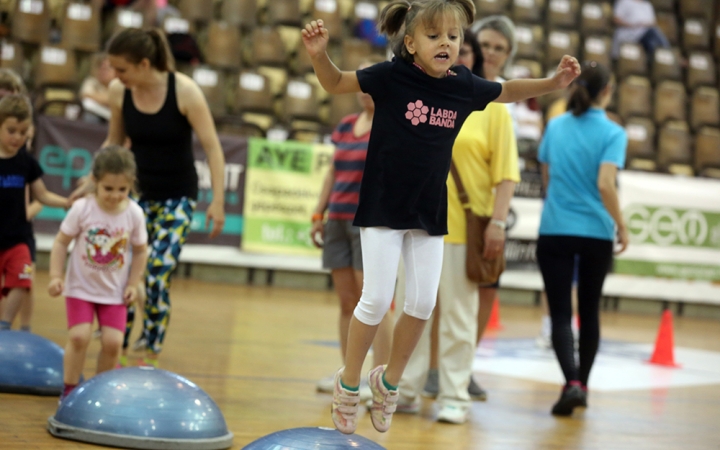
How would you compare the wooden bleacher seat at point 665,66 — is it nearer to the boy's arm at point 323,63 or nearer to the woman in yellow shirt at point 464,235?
the woman in yellow shirt at point 464,235

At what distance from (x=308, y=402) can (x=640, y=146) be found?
881cm

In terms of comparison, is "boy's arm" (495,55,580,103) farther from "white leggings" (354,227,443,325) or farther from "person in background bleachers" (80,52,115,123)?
"person in background bleachers" (80,52,115,123)

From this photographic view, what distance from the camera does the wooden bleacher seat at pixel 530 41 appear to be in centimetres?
1246

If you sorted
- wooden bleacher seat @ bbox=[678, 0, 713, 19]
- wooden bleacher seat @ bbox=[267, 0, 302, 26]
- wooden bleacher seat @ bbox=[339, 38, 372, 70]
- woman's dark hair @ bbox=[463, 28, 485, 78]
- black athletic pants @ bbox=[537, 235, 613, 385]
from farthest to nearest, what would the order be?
wooden bleacher seat @ bbox=[678, 0, 713, 19]
wooden bleacher seat @ bbox=[267, 0, 302, 26]
wooden bleacher seat @ bbox=[339, 38, 372, 70]
black athletic pants @ bbox=[537, 235, 613, 385]
woman's dark hair @ bbox=[463, 28, 485, 78]

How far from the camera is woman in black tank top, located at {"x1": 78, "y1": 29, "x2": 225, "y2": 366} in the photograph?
4.29 metres

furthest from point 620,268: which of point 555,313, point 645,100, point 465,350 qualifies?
point 465,350

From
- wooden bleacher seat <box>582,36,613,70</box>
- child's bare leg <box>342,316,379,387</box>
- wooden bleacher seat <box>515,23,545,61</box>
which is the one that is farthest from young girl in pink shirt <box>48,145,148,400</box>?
wooden bleacher seat <box>582,36,613,70</box>

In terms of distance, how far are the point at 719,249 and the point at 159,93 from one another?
8154 millimetres

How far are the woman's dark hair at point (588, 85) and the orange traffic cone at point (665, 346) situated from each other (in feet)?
7.97

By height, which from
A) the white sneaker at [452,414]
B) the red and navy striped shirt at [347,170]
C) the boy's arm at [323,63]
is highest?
the boy's arm at [323,63]

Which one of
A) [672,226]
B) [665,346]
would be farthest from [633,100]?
[665,346]

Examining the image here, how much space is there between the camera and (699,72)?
525 inches

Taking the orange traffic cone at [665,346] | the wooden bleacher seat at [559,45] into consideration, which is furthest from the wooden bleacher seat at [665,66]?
the orange traffic cone at [665,346]

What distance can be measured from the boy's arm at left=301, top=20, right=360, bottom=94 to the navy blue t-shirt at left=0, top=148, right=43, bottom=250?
228 centimetres
